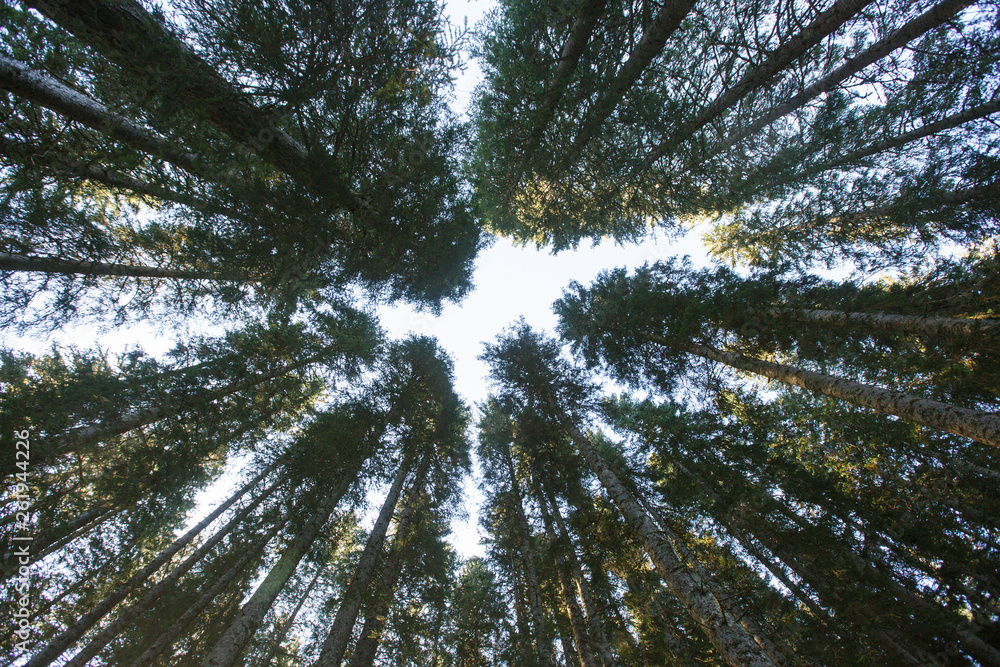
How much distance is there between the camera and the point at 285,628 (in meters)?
12.7

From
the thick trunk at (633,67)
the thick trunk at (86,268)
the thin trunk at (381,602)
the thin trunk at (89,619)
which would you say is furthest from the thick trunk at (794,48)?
the thin trunk at (89,619)

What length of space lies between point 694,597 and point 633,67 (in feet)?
28.9

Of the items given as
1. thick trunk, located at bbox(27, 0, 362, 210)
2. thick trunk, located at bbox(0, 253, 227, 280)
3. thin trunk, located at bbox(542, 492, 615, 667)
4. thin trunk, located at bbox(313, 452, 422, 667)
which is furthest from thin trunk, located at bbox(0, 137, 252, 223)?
thin trunk, located at bbox(542, 492, 615, 667)

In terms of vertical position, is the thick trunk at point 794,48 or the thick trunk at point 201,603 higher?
the thick trunk at point 794,48

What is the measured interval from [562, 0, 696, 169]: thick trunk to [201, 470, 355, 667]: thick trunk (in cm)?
1048

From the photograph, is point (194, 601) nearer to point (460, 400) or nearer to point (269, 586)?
point (269, 586)

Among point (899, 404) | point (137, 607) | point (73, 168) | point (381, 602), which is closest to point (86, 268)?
point (73, 168)

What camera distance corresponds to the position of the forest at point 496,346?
5.00 meters

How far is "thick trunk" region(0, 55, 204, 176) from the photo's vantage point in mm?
4746

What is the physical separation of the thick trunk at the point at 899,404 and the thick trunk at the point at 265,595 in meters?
10.6

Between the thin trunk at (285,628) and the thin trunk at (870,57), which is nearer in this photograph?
the thin trunk at (870,57)

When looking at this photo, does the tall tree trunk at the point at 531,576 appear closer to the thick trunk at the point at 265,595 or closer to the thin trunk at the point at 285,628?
the thick trunk at the point at 265,595

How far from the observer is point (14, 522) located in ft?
18.3

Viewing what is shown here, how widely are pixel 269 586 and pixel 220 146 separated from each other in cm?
811
